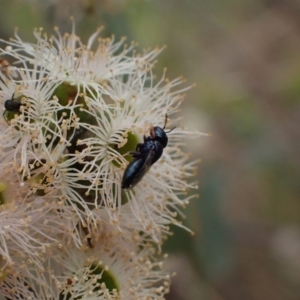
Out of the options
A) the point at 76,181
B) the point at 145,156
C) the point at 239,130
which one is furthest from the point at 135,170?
the point at 239,130

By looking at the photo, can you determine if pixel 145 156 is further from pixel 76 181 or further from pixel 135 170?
pixel 76 181

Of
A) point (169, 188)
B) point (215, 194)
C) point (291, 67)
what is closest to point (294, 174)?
point (291, 67)

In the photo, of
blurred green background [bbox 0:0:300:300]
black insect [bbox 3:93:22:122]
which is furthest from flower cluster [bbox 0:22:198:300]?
blurred green background [bbox 0:0:300:300]

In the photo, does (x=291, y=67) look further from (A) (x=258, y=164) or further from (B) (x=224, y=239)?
(B) (x=224, y=239)

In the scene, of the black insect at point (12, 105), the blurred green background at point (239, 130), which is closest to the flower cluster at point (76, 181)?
the black insect at point (12, 105)

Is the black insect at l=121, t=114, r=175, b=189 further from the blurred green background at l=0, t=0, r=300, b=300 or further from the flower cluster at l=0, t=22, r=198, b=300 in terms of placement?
the blurred green background at l=0, t=0, r=300, b=300

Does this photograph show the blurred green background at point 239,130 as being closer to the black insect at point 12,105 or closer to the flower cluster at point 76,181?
the flower cluster at point 76,181
